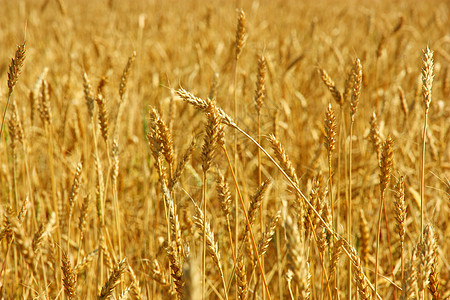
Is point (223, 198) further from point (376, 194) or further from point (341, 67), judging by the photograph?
point (341, 67)

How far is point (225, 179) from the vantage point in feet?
5.63

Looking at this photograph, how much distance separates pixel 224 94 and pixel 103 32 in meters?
3.12

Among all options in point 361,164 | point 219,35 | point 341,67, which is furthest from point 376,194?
point 219,35

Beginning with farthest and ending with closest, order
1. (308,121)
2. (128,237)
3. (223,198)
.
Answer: (308,121) → (128,237) → (223,198)

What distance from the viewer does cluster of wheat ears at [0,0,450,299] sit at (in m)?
1.11

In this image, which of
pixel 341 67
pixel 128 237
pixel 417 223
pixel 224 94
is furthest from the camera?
pixel 224 94

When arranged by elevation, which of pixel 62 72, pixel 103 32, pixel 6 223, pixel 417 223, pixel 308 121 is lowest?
pixel 6 223

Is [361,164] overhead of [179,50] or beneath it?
beneath

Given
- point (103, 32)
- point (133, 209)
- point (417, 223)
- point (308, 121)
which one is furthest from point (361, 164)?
point (103, 32)

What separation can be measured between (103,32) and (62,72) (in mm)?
2088

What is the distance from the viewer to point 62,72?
4496 millimetres

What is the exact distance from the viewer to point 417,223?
6.99 ft

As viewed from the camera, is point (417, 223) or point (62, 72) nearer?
point (417, 223)

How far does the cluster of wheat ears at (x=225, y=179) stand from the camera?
111 cm
